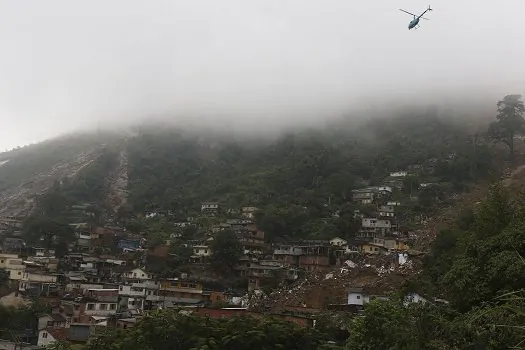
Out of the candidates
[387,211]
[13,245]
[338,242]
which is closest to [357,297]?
[338,242]

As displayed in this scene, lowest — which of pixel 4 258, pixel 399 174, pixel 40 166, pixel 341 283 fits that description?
pixel 341 283

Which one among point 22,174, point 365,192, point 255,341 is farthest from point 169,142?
point 255,341

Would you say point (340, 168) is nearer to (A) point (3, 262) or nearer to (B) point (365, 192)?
(B) point (365, 192)

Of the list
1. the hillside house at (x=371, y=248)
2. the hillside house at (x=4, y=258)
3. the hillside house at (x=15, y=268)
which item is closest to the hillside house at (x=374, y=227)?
the hillside house at (x=371, y=248)

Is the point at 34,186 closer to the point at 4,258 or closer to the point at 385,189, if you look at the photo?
the point at 4,258

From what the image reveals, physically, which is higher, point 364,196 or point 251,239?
point 364,196

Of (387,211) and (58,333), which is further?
(387,211)

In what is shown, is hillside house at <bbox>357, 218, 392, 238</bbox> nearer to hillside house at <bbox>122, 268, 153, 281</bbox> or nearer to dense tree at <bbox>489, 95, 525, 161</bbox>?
hillside house at <bbox>122, 268, 153, 281</bbox>

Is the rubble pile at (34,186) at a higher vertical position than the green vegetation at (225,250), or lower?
higher

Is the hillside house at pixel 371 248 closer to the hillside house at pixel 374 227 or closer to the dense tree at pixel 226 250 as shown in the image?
the hillside house at pixel 374 227
